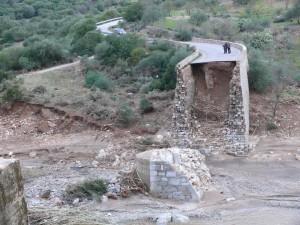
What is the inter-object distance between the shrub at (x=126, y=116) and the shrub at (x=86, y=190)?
28.2 feet

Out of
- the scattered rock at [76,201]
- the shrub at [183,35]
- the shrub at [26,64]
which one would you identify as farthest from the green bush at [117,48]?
the scattered rock at [76,201]

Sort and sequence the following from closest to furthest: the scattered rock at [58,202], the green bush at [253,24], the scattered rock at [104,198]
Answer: the scattered rock at [58,202], the scattered rock at [104,198], the green bush at [253,24]

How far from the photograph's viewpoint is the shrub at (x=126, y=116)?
2839 centimetres

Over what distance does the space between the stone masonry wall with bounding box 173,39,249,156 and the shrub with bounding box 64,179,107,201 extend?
565 cm

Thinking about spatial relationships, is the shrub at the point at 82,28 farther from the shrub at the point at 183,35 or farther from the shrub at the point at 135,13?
the shrub at the point at 183,35

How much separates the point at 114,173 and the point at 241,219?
6086mm

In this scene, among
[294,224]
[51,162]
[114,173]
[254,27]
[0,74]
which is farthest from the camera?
[254,27]

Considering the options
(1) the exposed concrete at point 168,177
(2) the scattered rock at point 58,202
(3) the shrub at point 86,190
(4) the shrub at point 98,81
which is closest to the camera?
(2) the scattered rock at point 58,202

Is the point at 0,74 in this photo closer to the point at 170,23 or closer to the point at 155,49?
the point at 155,49

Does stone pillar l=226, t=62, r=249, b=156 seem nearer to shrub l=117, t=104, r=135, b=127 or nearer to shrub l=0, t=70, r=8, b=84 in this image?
shrub l=117, t=104, r=135, b=127

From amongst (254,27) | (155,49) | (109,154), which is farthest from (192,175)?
(254,27)

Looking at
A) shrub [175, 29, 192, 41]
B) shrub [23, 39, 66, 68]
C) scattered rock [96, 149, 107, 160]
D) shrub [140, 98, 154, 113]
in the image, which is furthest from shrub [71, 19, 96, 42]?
scattered rock [96, 149, 107, 160]

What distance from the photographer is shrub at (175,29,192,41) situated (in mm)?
38994

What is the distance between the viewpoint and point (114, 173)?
22172 mm
